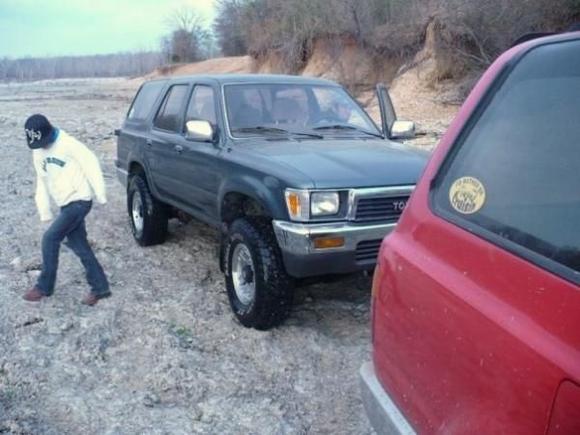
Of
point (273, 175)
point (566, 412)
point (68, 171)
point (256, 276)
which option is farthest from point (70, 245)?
point (566, 412)

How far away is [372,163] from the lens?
452cm

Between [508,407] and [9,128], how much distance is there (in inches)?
900

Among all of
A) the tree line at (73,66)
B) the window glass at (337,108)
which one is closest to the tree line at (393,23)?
the window glass at (337,108)

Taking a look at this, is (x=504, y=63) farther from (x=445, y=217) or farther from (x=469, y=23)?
(x=469, y=23)

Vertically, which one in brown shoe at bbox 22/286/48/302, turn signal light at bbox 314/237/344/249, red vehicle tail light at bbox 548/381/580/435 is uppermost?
red vehicle tail light at bbox 548/381/580/435

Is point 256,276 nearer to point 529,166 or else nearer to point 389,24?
point 529,166

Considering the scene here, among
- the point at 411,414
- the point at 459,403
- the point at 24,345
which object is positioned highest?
the point at 459,403

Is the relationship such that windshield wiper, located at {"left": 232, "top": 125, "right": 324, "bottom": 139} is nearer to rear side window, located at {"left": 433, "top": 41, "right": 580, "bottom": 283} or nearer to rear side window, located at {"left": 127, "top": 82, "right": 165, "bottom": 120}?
rear side window, located at {"left": 127, "top": 82, "right": 165, "bottom": 120}

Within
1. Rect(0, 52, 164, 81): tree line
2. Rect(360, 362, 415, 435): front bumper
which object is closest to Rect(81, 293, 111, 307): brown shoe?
Rect(360, 362, 415, 435): front bumper

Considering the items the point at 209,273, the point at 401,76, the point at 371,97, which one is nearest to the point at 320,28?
the point at 371,97

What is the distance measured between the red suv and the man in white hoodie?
11.4 feet

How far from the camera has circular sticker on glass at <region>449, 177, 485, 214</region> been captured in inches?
73.7

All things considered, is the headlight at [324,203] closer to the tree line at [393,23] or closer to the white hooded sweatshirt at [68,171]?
the white hooded sweatshirt at [68,171]

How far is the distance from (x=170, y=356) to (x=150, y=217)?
266 cm
